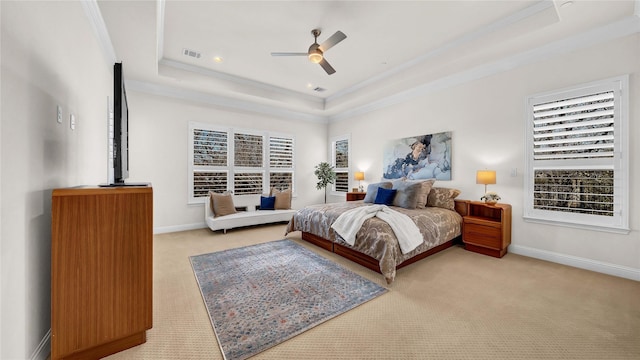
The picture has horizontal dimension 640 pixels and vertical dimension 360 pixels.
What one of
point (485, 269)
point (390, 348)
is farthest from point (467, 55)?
point (390, 348)

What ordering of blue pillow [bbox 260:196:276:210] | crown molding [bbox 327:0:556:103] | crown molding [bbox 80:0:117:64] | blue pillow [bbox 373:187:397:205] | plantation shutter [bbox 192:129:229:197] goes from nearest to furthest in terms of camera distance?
crown molding [bbox 80:0:117:64]
crown molding [bbox 327:0:556:103]
blue pillow [bbox 373:187:397:205]
plantation shutter [bbox 192:129:229:197]
blue pillow [bbox 260:196:276:210]

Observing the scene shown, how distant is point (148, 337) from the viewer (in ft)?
5.90

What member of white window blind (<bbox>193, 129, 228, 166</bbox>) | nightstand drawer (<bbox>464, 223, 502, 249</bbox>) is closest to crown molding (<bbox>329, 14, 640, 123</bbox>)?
nightstand drawer (<bbox>464, 223, 502, 249</bbox>)

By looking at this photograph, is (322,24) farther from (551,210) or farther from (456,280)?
(551,210)

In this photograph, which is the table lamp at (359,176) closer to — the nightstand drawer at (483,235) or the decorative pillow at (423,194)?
the decorative pillow at (423,194)

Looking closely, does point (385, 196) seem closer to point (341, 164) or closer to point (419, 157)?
point (419, 157)

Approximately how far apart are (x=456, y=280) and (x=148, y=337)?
299 centimetres

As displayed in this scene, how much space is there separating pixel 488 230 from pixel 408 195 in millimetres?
1240

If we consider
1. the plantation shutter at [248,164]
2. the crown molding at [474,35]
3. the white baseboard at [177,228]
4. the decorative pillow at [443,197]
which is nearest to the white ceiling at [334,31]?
the crown molding at [474,35]

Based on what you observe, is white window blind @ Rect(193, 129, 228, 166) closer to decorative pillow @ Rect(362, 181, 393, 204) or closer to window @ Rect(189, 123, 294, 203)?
window @ Rect(189, 123, 294, 203)

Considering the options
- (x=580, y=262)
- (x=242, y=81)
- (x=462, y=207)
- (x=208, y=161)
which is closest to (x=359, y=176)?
(x=462, y=207)

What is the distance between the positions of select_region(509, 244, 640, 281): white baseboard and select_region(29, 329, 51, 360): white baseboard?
17.1 ft

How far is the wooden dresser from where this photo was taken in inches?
57.4

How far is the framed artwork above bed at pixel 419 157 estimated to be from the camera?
4.64 metres
